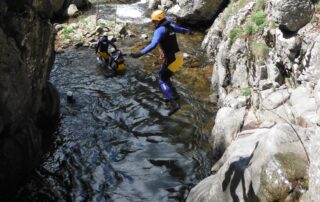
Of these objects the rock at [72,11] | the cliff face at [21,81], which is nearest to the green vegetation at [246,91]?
the cliff face at [21,81]

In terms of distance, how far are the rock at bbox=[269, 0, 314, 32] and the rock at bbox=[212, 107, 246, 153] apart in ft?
9.26

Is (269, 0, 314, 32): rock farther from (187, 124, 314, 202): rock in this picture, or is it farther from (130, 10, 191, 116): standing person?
(187, 124, 314, 202): rock

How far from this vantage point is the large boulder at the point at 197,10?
22.3 m

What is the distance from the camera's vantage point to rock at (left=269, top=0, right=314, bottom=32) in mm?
11695

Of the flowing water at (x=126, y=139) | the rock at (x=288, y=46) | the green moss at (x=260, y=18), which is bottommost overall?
the flowing water at (x=126, y=139)

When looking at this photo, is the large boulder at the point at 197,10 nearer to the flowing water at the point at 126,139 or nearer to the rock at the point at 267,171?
the flowing water at the point at 126,139

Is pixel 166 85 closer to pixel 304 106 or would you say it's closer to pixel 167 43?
pixel 167 43

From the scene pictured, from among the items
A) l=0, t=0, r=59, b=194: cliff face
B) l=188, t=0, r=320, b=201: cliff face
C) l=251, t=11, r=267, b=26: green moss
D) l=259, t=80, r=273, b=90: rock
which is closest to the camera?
l=188, t=0, r=320, b=201: cliff face

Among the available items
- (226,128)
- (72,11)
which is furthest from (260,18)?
(72,11)

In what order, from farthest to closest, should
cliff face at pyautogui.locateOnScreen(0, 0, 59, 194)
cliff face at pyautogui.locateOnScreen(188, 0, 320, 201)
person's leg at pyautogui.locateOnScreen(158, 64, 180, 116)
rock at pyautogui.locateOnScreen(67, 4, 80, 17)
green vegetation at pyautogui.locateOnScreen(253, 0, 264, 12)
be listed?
rock at pyautogui.locateOnScreen(67, 4, 80, 17)
green vegetation at pyautogui.locateOnScreen(253, 0, 264, 12)
person's leg at pyautogui.locateOnScreen(158, 64, 180, 116)
cliff face at pyautogui.locateOnScreen(0, 0, 59, 194)
cliff face at pyautogui.locateOnScreen(188, 0, 320, 201)

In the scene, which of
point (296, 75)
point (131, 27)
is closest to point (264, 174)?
point (296, 75)

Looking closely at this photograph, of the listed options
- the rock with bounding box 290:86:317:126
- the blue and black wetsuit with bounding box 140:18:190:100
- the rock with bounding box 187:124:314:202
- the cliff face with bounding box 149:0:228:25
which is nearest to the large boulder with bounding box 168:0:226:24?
the cliff face with bounding box 149:0:228:25

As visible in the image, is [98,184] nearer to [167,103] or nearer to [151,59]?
[167,103]

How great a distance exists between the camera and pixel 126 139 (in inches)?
531
